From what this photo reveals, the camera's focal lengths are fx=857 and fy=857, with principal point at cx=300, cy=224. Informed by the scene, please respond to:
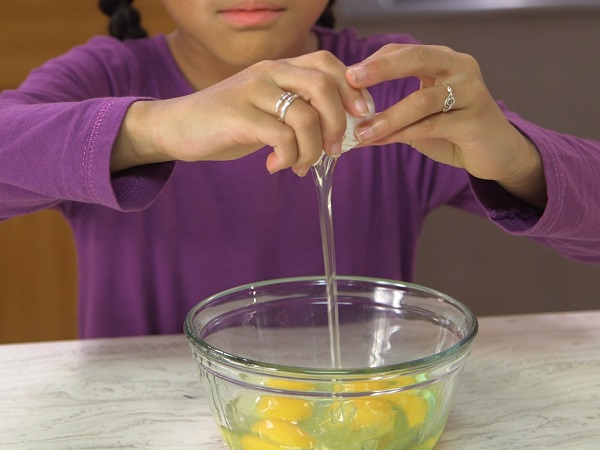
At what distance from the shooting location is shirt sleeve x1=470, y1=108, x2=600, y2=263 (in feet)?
2.89

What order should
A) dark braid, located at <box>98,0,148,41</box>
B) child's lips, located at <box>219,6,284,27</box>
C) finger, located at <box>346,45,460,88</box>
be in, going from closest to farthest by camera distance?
finger, located at <box>346,45,460,88</box>, child's lips, located at <box>219,6,284,27</box>, dark braid, located at <box>98,0,148,41</box>

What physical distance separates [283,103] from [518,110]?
165cm

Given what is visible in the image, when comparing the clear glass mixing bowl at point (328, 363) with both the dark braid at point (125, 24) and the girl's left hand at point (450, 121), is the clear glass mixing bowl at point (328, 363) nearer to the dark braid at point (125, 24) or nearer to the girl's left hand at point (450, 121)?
the girl's left hand at point (450, 121)

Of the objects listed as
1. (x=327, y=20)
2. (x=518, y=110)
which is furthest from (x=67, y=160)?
(x=518, y=110)

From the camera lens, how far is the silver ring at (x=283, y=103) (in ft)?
2.30

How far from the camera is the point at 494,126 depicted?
82 centimetres

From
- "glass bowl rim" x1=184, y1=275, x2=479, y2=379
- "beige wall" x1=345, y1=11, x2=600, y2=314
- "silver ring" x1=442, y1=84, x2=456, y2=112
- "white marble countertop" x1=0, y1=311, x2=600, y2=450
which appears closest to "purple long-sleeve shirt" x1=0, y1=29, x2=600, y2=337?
"white marble countertop" x1=0, y1=311, x2=600, y2=450

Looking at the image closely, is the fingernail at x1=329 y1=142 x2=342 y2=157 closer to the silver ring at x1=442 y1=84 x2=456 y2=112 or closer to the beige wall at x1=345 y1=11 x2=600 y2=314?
the silver ring at x1=442 y1=84 x2=456 y2=112

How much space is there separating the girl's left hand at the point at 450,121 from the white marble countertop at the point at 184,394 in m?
0.18

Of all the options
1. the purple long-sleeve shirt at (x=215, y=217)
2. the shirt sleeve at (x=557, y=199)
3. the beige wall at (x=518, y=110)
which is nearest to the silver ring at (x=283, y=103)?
the shirt sleeve at (x=557, y=199)

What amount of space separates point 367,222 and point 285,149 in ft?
1.65

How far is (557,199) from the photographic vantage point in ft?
2.88

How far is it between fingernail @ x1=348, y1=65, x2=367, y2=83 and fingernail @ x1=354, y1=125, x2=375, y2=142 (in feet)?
0.15

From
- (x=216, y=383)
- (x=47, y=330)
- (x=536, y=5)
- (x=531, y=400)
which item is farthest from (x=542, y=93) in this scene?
(x=216, y=383)
